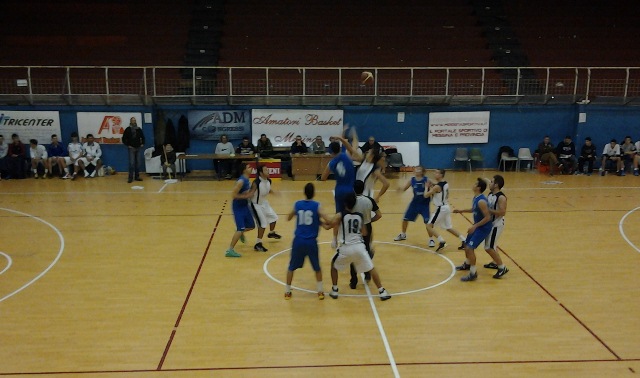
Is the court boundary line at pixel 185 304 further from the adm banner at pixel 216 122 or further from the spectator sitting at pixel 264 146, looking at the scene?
the adm banner at pixel 216 122

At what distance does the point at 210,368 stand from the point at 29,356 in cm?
220

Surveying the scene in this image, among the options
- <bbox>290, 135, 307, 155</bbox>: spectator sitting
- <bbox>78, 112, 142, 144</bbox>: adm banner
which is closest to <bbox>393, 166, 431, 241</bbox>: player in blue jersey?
<bbox>290, 135, 307, 155</bbox>: spectator sitting

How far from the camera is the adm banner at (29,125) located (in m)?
19.1

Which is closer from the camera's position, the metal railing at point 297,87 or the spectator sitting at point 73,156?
the spectator sitting at point 73,156

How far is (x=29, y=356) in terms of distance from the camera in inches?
255

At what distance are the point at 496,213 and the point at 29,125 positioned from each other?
55.1ft

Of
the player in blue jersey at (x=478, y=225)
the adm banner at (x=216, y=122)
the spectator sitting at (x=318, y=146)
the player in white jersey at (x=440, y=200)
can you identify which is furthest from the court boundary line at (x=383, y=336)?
the adm banner at (x=216, y=122)

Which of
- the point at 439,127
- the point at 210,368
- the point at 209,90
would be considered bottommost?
the point at 210,368

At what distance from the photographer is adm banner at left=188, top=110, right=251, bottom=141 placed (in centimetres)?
1962

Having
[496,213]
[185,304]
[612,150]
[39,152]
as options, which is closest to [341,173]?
[496,213]

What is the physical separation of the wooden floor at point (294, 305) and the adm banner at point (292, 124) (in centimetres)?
705

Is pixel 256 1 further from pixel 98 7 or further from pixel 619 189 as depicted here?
pixel 619 189

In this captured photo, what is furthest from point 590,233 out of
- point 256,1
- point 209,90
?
point 256,1

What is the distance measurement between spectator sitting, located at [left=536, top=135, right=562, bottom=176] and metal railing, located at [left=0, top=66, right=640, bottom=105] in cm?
165
